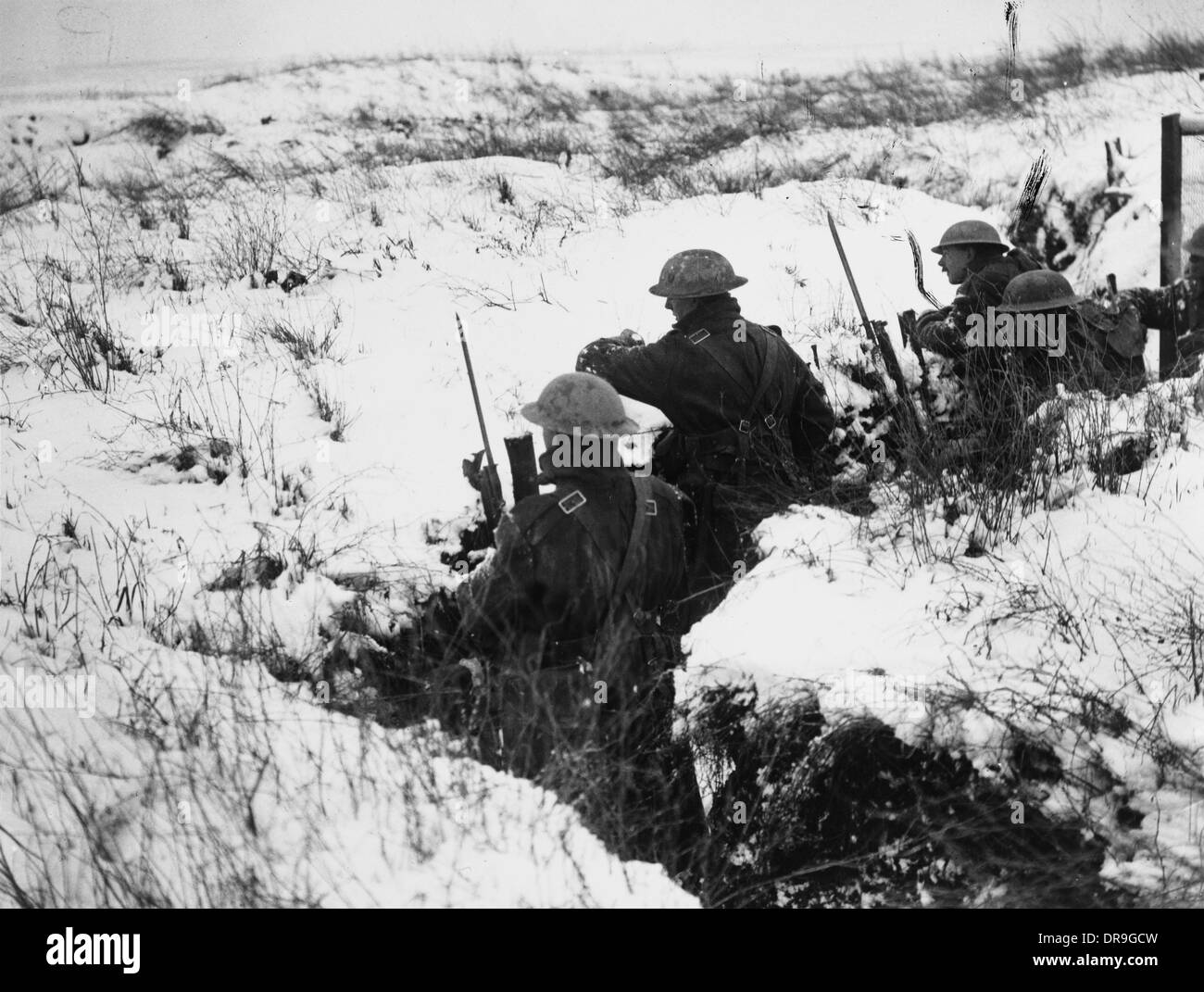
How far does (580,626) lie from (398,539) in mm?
1584

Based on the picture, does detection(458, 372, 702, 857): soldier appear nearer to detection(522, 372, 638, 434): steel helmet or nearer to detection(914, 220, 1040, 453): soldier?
detection(522, 372, 638, 434): steel helmet

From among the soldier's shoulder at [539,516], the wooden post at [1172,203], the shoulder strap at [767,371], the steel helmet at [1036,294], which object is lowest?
the soldier's shoulder at [539,516]

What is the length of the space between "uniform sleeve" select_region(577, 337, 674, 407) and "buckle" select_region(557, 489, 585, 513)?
61.8 inches

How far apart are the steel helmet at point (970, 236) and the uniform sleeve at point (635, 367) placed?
2100 millimetres

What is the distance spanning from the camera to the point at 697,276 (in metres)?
5.65

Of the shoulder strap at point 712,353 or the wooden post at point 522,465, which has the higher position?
the shoulder strap at point 712,353

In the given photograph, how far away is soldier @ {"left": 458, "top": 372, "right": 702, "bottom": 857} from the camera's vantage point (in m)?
4.03

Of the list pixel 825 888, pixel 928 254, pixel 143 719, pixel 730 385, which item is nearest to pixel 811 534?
pixel 730 385

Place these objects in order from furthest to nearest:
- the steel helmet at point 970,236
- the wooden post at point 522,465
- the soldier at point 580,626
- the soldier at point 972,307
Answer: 1. the steel helmet at point 970,236
2. the soldier at point 972,307
3. the wooden post at point 522,465
4. the soldier at point 580,626

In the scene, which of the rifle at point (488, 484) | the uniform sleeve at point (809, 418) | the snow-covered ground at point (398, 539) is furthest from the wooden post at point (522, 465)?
the uniform sleeve at point (809, 418)

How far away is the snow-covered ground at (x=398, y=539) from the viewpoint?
3.37 meters

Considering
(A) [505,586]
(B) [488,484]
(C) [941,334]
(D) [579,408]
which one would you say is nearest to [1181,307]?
(C) [941,334]

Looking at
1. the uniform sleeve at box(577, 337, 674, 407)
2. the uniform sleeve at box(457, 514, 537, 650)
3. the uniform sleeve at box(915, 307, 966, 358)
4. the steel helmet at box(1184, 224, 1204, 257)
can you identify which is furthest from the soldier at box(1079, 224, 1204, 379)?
the uniform sleeve at box(457, 514, 537, 650)

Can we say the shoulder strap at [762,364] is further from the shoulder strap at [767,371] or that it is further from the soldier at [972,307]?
the soldier at [972,307]
